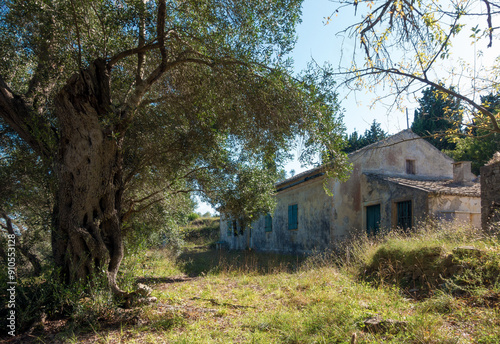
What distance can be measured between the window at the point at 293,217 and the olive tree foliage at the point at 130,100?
8.37 metres

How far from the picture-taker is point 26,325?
14.8 feet

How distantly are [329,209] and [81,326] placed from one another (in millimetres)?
9963

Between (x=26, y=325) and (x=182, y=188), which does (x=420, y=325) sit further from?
(x=182, y=188)

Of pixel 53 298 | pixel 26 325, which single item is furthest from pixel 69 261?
pixel 26 325

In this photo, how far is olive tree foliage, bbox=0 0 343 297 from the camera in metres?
5.20

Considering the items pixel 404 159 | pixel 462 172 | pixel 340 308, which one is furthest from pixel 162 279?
pixel 462 172

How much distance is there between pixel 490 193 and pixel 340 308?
5978 mm

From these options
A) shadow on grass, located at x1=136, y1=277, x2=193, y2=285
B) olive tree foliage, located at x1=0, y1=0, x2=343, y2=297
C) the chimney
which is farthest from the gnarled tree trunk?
the chimney

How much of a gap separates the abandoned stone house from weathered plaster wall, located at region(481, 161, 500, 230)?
1.38m

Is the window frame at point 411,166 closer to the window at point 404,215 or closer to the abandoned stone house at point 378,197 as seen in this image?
the abandoned stone house at point 378,197

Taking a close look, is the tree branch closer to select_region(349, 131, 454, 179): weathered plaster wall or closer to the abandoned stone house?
the abandoned stone house

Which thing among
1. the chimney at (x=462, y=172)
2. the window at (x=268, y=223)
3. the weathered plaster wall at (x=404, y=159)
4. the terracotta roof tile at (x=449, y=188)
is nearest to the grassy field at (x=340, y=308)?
the terracotta roof tile at (x=449, y=188)

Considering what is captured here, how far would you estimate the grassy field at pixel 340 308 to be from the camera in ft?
13.6

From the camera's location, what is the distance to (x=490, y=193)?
8.30 metres
